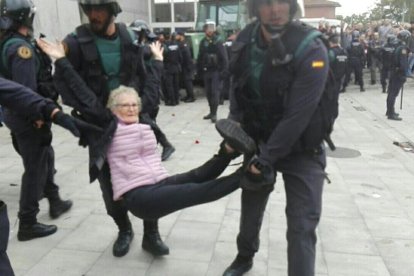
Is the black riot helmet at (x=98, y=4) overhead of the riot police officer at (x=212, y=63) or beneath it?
overhead

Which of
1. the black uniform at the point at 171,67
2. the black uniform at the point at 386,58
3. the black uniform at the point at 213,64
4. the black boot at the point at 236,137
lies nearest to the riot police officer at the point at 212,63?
the black uniform at the point at 213,64

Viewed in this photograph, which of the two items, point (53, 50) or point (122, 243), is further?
point (122, 243)

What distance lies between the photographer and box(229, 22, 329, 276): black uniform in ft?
7.50

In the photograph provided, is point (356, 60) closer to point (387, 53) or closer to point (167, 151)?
point (387, 53)

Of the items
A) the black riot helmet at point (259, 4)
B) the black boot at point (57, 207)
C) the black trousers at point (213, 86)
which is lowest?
the black boot at point (57, 207)

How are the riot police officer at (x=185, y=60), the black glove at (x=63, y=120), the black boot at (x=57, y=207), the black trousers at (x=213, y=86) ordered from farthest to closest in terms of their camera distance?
the riot police officer at (x=185, y=60) < the black trousers at (x=213, y=86) < the black boot at (x=57, y=207) < the black glove at (x=63, y=120)

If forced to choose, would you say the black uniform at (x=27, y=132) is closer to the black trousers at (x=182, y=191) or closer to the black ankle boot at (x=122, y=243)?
the black ankle boot at (x=122, y=243)

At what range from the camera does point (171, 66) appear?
455 inches

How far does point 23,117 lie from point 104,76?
0.83 metres

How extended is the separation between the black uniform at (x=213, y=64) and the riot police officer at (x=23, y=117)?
548 cm

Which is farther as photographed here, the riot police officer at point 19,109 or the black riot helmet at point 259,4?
the black riot helmet at point 259,4

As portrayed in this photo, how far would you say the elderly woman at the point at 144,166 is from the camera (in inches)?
96.0

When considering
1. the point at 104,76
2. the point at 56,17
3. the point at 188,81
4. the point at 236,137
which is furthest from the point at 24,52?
the point at 56,17

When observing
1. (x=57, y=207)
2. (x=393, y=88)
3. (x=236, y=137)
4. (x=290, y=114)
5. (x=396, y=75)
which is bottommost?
(x=57, y=207)
